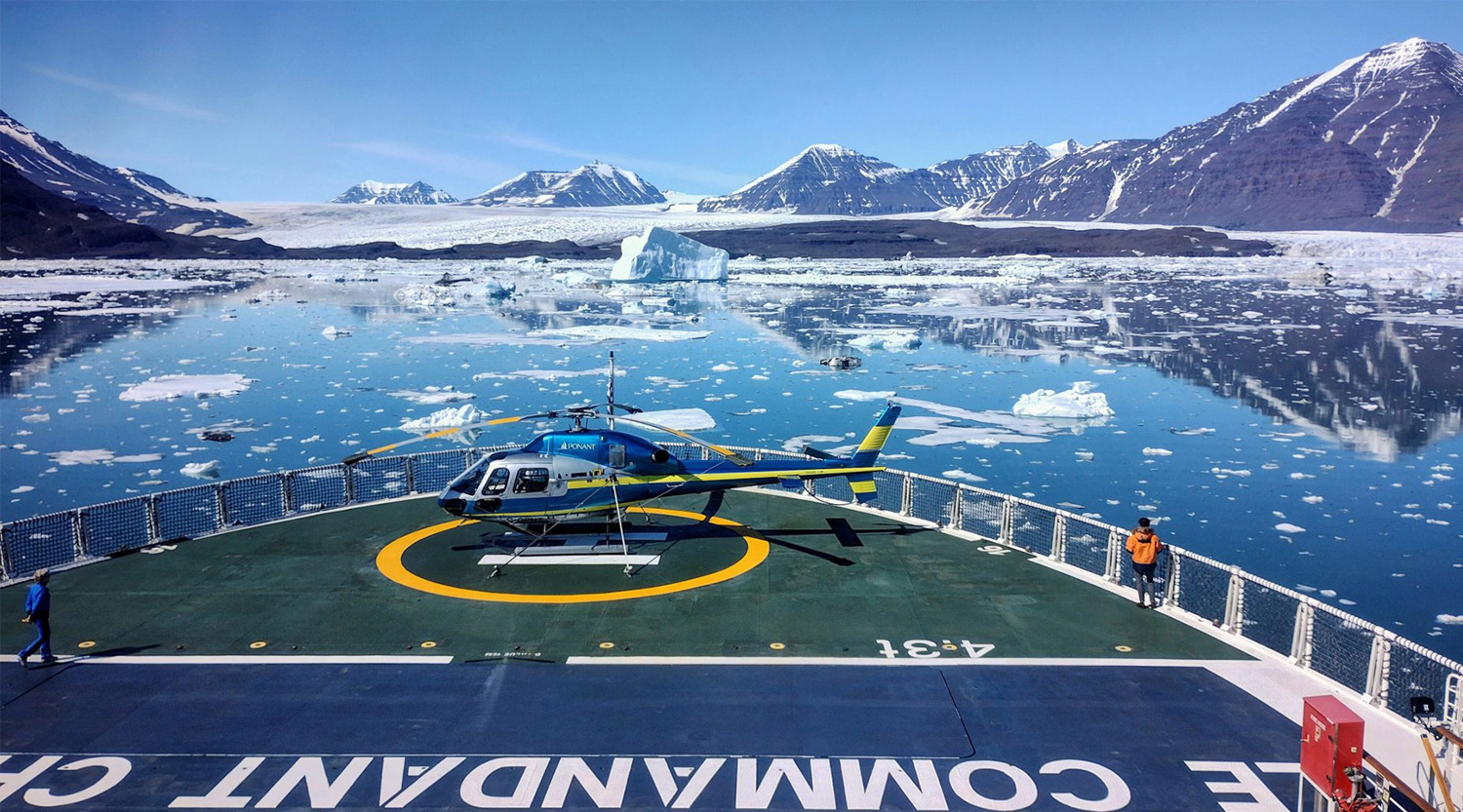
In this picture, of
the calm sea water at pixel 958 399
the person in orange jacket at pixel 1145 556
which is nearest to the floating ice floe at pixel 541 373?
the calm sea water at pixel 958 399

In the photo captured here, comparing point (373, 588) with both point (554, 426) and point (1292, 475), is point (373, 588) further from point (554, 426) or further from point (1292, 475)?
point (1292, 475)

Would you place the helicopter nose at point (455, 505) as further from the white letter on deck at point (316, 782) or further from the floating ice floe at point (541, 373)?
the floating ice floe at point (541, 373)

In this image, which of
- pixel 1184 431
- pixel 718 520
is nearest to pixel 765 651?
pixel 718 520

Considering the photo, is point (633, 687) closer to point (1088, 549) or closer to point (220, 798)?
point (220, 798)

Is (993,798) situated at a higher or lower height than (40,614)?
lower

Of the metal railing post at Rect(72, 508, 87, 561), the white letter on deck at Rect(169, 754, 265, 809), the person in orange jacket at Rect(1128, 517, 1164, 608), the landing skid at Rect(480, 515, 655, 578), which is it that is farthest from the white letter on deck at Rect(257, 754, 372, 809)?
the person in orange jacket at Rect(1128, 517, 1164, 608)

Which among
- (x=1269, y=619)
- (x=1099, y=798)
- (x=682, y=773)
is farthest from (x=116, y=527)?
(x=1269, y=619)
